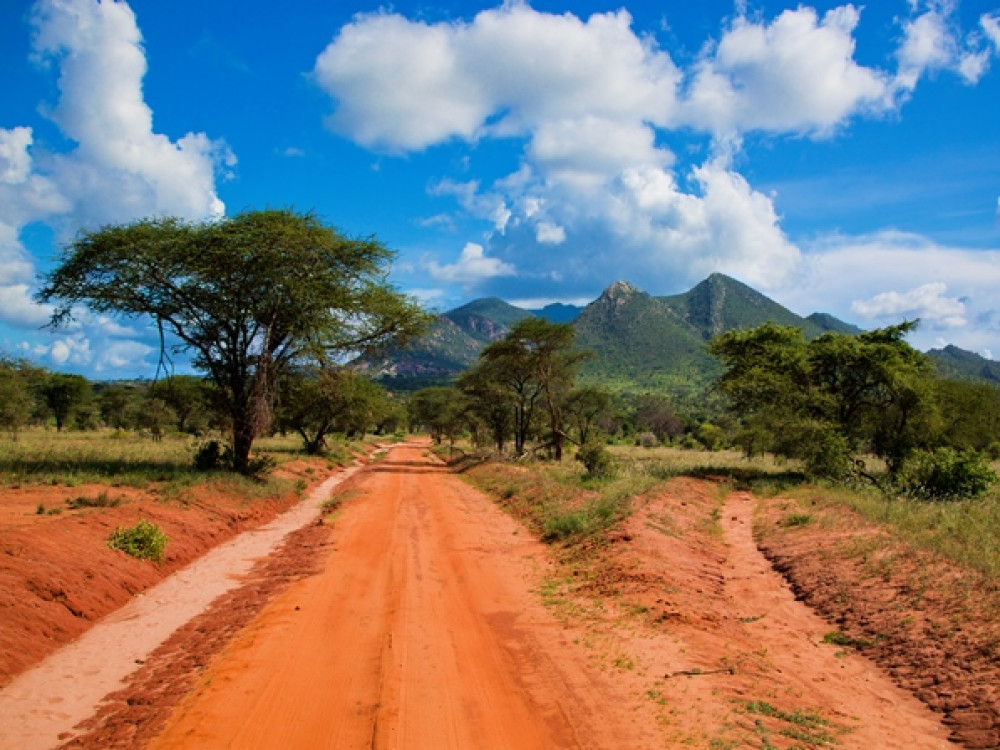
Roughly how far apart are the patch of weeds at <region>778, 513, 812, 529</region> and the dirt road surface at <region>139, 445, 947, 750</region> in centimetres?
395

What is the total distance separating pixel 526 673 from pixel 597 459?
18567 millimetres

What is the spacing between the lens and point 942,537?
11.4m

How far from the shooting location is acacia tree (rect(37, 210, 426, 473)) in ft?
61.5

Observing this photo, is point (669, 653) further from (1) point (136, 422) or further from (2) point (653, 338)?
(2) point (653, 338)

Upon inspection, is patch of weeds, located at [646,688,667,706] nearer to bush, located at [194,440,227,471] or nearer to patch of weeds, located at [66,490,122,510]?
patch of weeds, located at [66,490,122,510]

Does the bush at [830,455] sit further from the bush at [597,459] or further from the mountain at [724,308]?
the mountain at [724,308]

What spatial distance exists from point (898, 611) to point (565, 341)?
29.1 meters

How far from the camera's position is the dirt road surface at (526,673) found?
548cm

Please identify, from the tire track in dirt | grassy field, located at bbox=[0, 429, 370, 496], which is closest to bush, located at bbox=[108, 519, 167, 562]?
the tire track in dirt

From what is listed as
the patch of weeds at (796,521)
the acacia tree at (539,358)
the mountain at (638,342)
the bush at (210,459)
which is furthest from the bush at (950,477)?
the mountain at (638,342)

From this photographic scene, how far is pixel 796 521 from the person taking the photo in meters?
15.1

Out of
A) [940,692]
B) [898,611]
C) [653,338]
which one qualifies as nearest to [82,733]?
[940,692]

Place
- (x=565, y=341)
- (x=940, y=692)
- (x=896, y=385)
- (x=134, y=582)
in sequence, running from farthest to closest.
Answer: (x=565, y=341)
(x=896, y=385)
(x=134, y=582)
(x=940, y=692)

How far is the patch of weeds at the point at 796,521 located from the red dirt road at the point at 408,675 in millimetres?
7271
